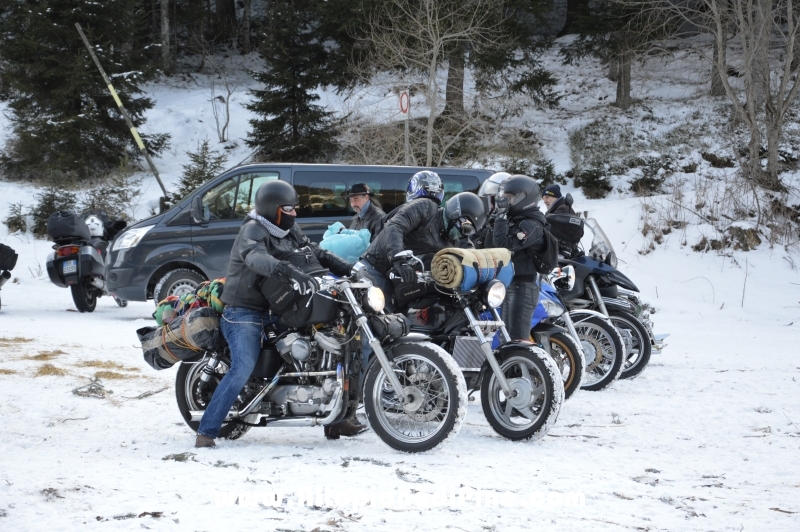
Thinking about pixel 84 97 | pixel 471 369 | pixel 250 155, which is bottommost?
pixel 471 369

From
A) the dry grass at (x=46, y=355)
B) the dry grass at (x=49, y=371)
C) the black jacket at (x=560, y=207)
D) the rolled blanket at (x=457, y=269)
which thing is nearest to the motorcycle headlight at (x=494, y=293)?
the rolled blanket at (x=457, y=269)

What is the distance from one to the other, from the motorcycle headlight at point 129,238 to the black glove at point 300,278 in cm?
700

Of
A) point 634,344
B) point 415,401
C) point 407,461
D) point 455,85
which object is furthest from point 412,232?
point 455,85

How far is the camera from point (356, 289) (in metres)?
5.29

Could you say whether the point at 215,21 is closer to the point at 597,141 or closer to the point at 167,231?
the point at 597,141

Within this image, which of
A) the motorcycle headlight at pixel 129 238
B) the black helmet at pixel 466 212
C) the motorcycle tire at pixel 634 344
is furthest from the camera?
the motorcycle headlight at pixel 129 238

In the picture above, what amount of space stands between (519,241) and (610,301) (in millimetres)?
1995

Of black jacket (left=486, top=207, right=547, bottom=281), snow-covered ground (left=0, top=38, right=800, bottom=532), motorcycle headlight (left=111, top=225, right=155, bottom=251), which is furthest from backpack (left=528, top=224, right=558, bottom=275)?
motorcycle headlight (left=111, top=225, right=155, bottom=251)

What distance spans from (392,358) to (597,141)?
18328 mm

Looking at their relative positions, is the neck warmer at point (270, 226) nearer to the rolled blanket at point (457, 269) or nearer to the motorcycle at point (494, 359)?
the motorcycle at point (494, 359)

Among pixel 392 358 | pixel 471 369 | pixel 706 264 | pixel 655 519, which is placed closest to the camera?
pixel 655 519

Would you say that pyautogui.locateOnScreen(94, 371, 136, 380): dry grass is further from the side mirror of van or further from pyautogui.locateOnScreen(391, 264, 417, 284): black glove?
the side mirror of van

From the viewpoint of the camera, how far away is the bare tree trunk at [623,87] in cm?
2380

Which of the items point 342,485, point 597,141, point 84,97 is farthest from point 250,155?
point 342,485
